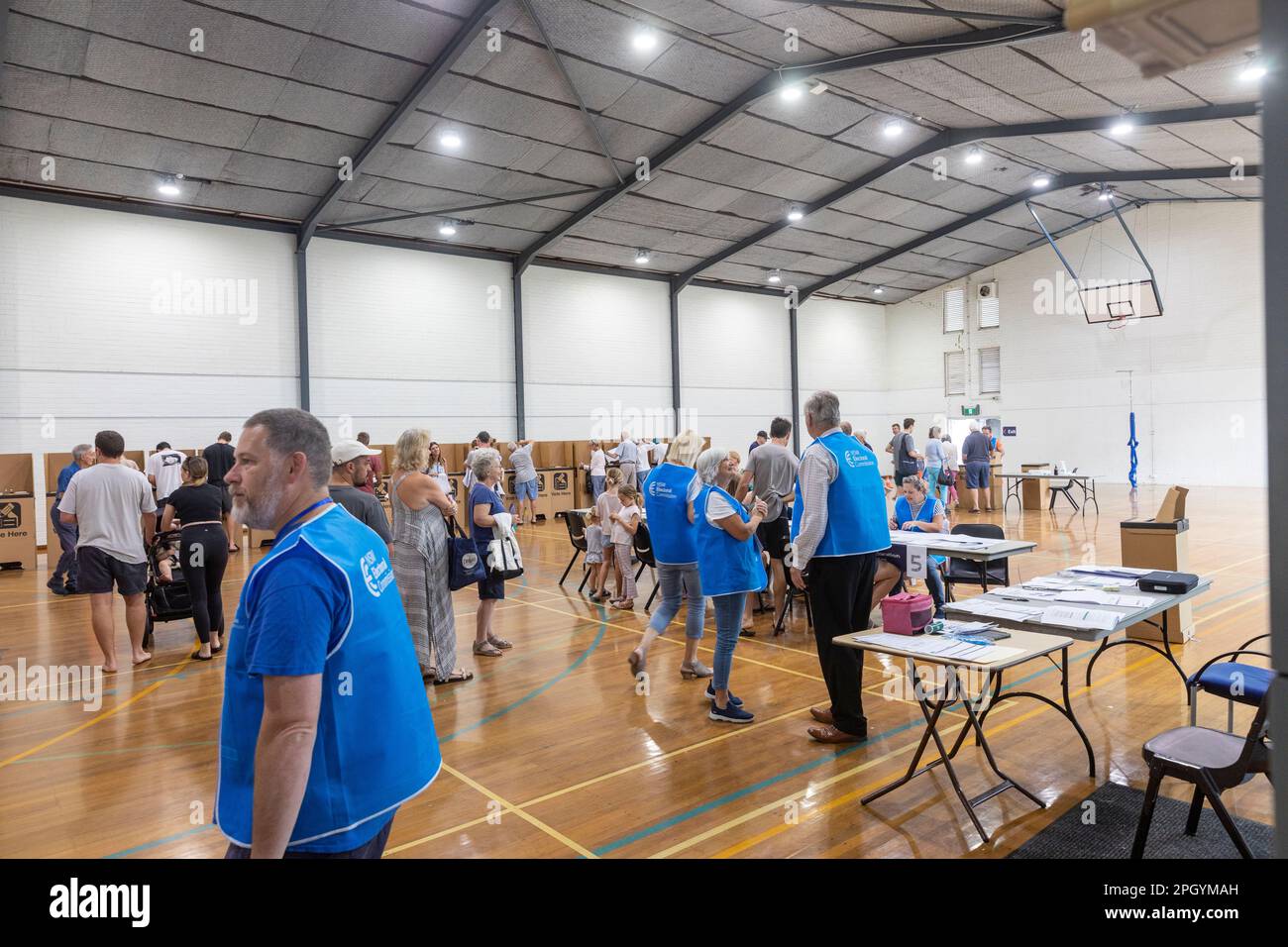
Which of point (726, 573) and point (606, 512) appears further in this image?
point (606, 512)

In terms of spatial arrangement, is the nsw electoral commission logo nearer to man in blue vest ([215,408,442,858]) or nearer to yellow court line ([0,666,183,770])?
man in blue vest ([215,408,442,858])

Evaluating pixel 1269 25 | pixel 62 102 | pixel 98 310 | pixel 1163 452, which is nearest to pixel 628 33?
pixel 62 102

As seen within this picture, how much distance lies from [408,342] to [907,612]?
1353 cm

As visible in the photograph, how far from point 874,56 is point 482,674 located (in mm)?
9539

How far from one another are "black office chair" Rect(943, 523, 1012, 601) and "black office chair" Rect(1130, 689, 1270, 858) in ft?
11.8

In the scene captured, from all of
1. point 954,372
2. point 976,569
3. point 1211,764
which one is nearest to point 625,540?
point 976,569

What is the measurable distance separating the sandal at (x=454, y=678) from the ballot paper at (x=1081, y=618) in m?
3.60

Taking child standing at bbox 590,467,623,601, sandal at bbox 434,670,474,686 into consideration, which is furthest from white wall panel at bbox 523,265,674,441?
sandal at bbox 434,670,474,686

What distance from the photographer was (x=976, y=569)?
22.0 feet

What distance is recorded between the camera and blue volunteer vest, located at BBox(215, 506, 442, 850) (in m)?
1.50

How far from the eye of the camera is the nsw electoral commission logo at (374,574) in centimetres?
159

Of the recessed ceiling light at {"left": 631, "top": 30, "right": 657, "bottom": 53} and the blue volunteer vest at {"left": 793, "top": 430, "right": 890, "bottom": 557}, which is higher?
the recessed ceiling light at {"left": 631, "top": 30, "right": 657, "bottom": 53}

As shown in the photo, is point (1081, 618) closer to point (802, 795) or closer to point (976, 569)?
point (802, 795)

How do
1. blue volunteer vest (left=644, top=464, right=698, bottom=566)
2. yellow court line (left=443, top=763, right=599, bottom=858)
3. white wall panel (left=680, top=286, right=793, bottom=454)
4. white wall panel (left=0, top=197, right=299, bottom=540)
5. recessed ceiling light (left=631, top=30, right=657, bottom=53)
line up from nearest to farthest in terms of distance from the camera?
yellow court line (left=443, top=763, right=599, bottom=858) → blue volunteer vest (left=644, top=464, right=698, bottom=566) → recessed ceiling light (left=631, top=30, right=657, bottom=53) → white wall panel (left=0, top=197, right=299, bottom=540) → white wall panel (left=680, top=286, right=793, bottom=454)
